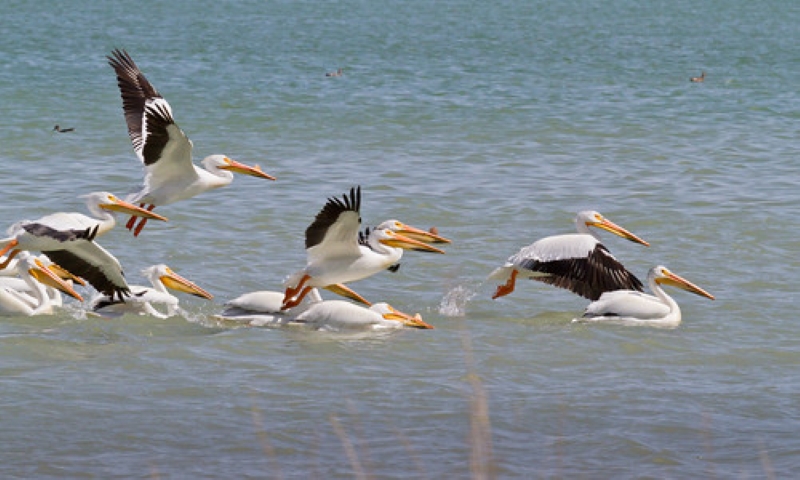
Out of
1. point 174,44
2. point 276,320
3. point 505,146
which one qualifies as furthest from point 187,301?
point 174,44

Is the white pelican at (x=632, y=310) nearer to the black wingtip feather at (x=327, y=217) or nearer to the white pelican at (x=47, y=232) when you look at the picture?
the black wingtip feather at (x=327, y=217)

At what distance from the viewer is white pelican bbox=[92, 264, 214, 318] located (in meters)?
8.30

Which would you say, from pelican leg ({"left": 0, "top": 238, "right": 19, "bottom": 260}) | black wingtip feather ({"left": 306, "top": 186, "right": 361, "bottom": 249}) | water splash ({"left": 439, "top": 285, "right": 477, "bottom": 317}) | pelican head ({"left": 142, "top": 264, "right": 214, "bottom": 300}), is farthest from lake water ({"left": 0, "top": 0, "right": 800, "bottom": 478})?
black wingtip feather ({"left": 306, "top": 186, "right": 361, "bottom": 249})

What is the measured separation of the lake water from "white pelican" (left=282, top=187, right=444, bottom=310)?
32cm

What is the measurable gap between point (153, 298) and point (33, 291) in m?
0.68

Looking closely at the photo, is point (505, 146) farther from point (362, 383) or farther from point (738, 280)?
point (362, 383)

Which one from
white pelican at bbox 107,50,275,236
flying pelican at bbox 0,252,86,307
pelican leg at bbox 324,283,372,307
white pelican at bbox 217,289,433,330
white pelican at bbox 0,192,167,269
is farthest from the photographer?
white pelican at bbox 107,50,275,236

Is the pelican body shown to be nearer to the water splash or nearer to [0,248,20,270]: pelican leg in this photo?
[0,248,20,270]: pelican leg

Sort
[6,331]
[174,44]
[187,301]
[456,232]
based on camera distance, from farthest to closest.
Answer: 1. [174,44]
2. [456,232]
3. [187,301]
4. [6,331]

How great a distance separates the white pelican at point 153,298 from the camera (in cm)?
830

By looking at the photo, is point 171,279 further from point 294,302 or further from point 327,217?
point 327,217

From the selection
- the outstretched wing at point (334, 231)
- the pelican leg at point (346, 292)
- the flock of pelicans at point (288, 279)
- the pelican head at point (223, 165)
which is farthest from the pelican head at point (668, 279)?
the pelican head at point (223, 165)

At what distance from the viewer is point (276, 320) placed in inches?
324

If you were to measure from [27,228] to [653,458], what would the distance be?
146 inches
